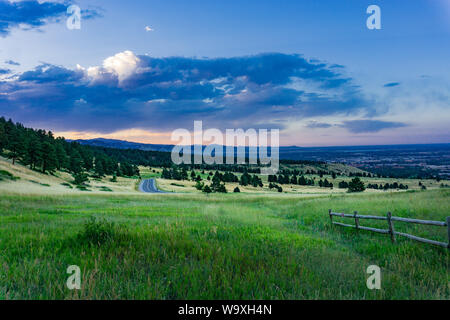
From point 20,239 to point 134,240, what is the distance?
336 centimetres

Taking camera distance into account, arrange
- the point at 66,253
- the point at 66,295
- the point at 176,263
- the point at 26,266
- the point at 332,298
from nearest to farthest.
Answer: the point at 66,295, the point at 332,298, the point at 26,266, the point at 176,263, the point at 66,253

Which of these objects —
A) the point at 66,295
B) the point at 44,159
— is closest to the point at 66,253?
the point at 66,295

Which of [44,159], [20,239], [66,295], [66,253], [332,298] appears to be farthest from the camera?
[44,159]

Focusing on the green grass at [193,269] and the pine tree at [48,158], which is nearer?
the green grass at [193,269]

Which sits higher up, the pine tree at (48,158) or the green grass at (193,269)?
the pine tree at (48,158)

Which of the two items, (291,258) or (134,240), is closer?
(291,258)

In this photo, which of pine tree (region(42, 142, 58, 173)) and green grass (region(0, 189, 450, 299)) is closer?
green grass (region(0, 189, 450, 299))

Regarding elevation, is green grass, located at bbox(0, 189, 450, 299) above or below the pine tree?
below

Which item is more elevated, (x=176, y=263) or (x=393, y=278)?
(x=176, y=263)

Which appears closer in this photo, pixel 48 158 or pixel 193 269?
pixel 193 269

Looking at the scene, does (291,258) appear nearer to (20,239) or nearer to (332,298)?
(332,298)

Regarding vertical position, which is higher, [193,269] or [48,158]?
[48,158]

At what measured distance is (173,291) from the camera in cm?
414
